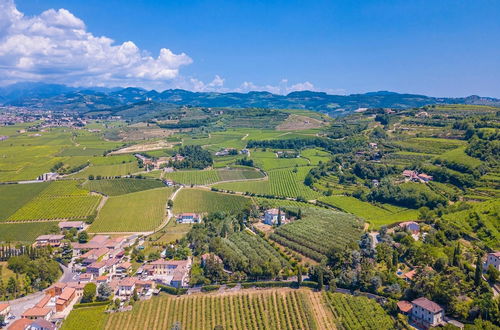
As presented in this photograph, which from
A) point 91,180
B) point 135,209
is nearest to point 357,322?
point 135,209

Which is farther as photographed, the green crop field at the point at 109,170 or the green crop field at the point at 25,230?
the green crop field at the point at 109,170

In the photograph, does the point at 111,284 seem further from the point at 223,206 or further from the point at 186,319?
the point at 223,206

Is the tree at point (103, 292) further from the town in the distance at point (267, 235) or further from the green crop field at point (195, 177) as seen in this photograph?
the green crop field at point (195, 177)

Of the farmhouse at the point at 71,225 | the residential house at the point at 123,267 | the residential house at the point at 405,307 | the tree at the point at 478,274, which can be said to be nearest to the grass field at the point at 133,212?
the farmhouse at the point at 71,225

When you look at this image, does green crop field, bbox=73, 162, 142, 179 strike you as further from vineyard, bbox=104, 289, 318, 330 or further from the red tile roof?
the red tile roof

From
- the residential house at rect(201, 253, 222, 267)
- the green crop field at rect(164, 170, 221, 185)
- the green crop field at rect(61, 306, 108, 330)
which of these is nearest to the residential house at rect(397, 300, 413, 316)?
the residential house at rect(201, 253, 222, 267)

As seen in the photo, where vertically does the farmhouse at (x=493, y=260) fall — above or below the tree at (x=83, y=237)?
above
